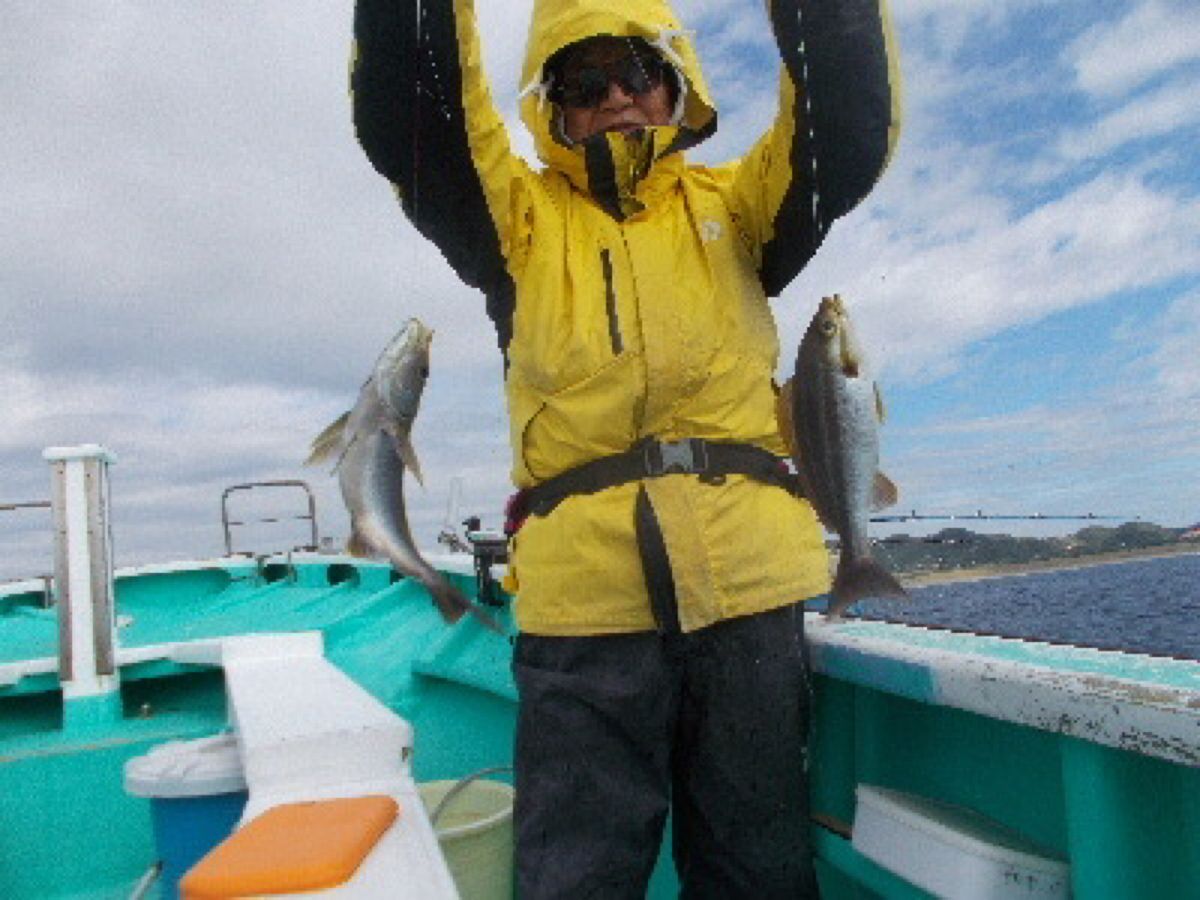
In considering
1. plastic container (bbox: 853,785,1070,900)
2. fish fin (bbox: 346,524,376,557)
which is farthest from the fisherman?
fish fin (bbox: 346,524,376,557)

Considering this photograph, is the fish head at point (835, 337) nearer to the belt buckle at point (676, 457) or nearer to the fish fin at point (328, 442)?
the belt buckle at point (676, 457)

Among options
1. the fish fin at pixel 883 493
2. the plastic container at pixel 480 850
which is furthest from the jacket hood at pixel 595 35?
the plastic container at pixel 480 850

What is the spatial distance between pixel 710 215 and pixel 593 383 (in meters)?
0.66

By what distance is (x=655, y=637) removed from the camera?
2.63m

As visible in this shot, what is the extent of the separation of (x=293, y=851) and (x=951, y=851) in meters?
1.40

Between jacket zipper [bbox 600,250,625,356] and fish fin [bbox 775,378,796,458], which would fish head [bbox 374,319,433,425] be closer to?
jacket zipper [bbox 600,250,625,356]

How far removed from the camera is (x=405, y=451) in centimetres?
337

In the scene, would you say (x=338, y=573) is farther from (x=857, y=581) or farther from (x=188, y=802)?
(x=857, y=581)

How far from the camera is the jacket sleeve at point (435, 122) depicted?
2754 mm

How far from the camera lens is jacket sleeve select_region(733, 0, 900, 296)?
2631 millimetres

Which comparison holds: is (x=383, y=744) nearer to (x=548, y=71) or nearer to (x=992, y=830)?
(x=992, y=830)

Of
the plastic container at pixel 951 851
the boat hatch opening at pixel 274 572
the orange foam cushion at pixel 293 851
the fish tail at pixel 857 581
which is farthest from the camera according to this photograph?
the boat hatch opening at pixel 274 572

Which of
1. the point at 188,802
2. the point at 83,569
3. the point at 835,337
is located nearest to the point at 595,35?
the point at 835,337

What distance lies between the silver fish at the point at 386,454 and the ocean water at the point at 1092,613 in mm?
1549
